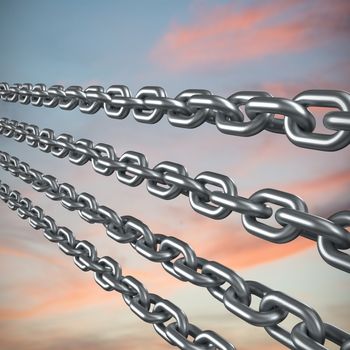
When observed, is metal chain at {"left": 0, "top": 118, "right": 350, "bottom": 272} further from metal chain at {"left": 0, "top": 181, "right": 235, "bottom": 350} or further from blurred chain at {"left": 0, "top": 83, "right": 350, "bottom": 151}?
metal chain at {"left": 0, "top": 181, "right": 235, "bottom": 350}

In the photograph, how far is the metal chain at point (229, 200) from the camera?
0.62 m

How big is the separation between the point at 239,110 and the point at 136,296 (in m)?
0.41

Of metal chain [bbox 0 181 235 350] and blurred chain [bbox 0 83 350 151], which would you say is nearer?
blurred chain [bbox 0 83 350 151]

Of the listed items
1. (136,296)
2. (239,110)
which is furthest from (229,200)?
(136,296)

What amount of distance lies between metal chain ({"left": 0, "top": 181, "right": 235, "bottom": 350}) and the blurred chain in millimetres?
277

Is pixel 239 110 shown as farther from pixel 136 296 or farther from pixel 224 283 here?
pixel 136 296

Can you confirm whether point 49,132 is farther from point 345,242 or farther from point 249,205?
point 345,242

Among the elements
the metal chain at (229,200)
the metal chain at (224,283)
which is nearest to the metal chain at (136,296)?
the metal chain at (224,283)

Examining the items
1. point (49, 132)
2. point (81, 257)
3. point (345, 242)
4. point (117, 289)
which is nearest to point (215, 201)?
point (345, 242)

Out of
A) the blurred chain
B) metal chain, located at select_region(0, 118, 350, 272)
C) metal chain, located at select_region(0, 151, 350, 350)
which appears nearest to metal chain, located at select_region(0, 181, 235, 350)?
metal chain, located at select_region(0, 151, 350, 350)

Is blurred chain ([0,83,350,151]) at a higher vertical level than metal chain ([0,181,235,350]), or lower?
higher

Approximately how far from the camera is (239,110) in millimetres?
723

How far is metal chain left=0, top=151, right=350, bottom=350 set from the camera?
655mm

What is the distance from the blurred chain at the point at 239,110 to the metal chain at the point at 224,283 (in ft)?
0.33
